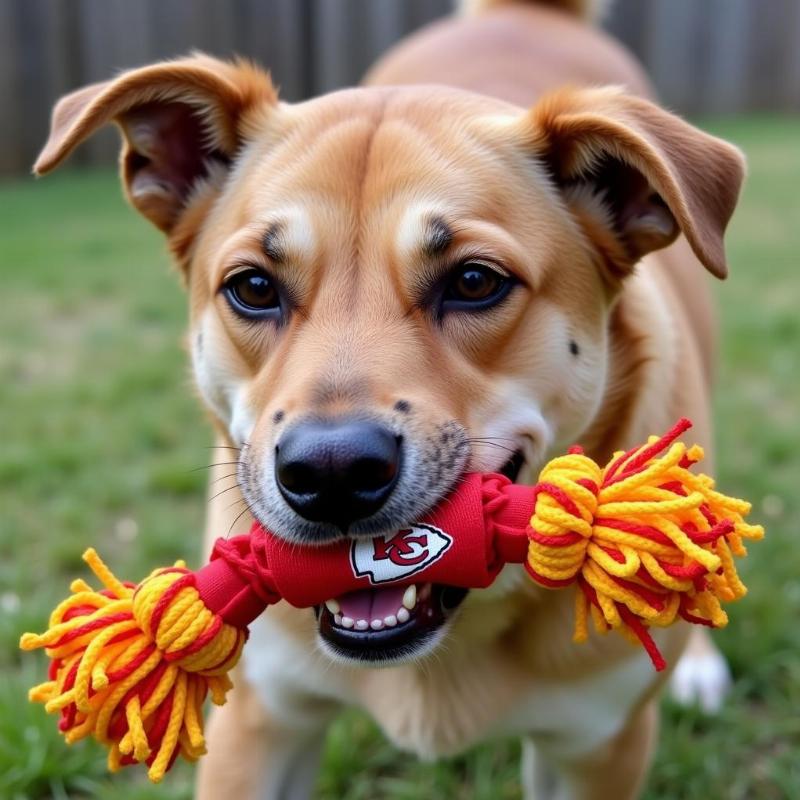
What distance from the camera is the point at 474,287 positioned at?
90.7 inches

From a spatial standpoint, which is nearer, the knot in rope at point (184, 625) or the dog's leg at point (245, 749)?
the knot in rope at point (184, 625)

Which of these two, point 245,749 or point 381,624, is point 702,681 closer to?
point 245,749

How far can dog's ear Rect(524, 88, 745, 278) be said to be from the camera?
226 centimetres

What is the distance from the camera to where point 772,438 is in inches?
203

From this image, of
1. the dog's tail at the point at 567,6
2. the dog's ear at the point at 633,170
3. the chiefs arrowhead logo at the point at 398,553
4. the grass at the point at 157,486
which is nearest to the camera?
the chiefs arrowhead logo at the point at 398,553

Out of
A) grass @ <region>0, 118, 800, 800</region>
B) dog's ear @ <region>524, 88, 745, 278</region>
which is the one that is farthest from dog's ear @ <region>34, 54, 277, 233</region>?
grass @ <region>0, 118, 800, 800</region>

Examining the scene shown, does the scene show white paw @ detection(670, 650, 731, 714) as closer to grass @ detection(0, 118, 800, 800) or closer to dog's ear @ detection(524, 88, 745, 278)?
grass @ detection(0, 118, 800, 800)

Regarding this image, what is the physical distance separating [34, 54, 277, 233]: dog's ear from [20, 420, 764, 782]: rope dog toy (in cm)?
115

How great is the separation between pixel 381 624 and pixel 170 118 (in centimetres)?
158

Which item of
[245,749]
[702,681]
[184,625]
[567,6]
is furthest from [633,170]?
[567,6]

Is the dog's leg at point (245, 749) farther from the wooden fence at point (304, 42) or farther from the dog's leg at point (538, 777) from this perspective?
the wooden fence at point (304, 42)

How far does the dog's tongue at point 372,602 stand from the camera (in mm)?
2033

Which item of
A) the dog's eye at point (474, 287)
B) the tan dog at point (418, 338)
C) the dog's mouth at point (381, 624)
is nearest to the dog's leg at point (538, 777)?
the tan dog at point (418, 338)

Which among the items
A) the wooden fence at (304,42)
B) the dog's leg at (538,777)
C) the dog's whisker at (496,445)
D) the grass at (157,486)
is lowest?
the wooden fence at (304,42)
